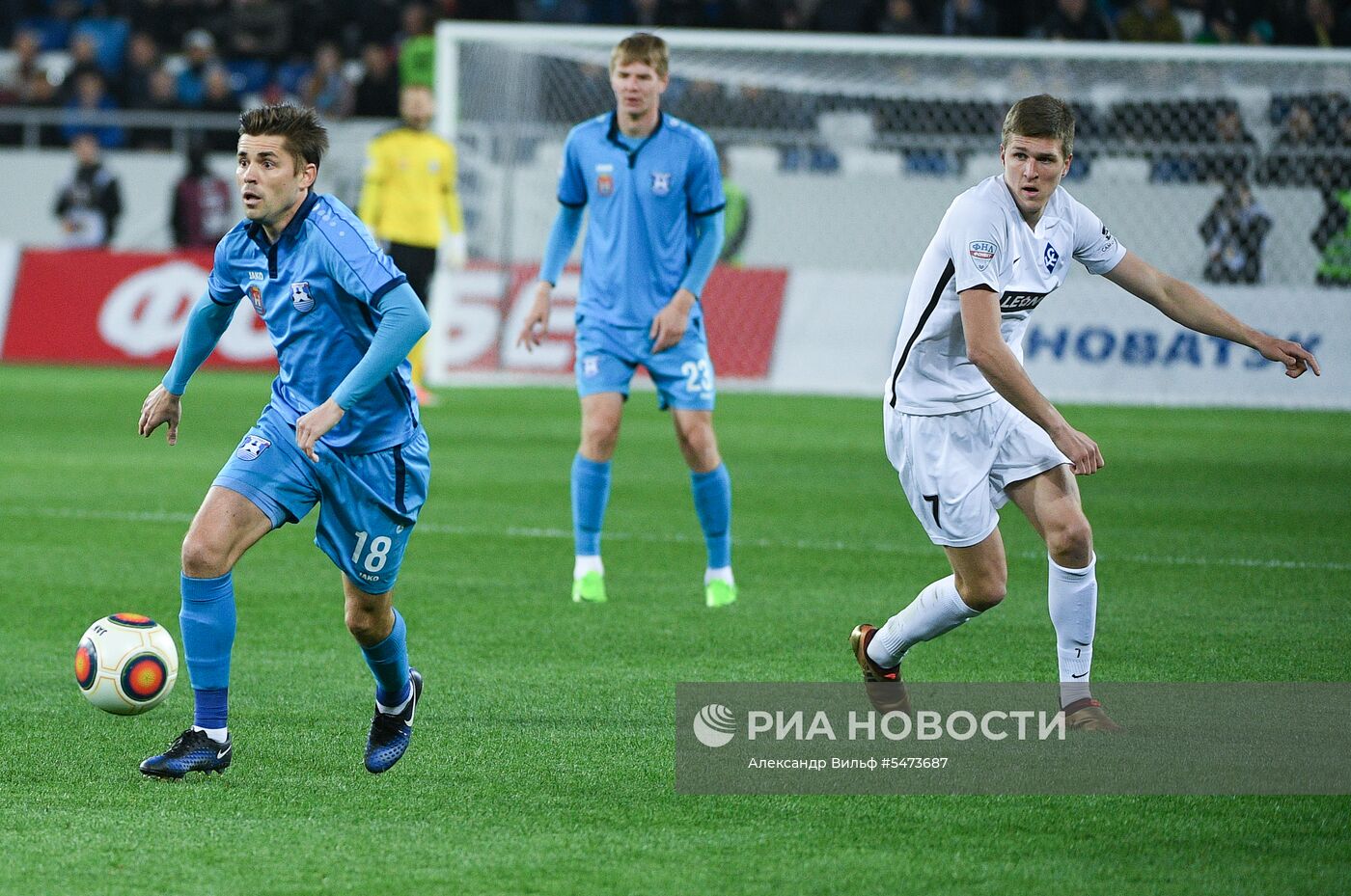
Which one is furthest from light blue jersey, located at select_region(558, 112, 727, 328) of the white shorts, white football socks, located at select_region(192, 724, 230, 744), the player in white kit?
white football socks, located at select_region(192, 724, 230, 744)

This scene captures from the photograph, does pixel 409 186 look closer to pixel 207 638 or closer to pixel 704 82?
pixel 704 82

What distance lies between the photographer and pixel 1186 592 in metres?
7.98

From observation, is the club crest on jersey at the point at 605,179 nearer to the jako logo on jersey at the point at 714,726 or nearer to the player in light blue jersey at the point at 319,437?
the player in light blue jersey at the point at 319,437

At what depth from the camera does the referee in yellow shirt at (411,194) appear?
49.2 ft

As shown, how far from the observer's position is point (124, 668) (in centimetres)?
496

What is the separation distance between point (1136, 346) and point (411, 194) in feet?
21.6

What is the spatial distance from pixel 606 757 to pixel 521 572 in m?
3.41

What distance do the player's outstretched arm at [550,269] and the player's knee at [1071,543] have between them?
3.05 m

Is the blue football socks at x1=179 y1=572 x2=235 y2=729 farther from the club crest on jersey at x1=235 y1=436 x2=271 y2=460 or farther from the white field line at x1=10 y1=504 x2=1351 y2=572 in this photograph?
the white field line at x1=10 y1=504 x2=1351 y2=572

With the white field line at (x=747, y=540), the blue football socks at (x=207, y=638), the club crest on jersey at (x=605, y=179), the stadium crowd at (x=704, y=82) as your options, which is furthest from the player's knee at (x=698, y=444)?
the stadium crowd at (x=704, y=82)

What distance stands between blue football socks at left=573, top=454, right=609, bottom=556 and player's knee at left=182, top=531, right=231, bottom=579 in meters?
3.19

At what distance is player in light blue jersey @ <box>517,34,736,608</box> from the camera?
774cm

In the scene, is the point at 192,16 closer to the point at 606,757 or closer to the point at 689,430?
the point at 689,430

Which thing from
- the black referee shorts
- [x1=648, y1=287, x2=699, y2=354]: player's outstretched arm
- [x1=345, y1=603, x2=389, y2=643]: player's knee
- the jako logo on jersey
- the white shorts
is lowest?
the black referee shorts
